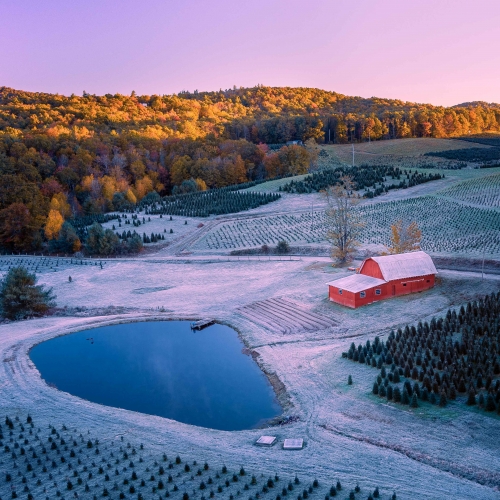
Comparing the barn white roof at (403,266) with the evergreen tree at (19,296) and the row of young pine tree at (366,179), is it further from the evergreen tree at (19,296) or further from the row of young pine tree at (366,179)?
the row of young pine tree at (366,179)

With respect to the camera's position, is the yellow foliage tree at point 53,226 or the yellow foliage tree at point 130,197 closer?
the yellow foliage tree at point 53,226

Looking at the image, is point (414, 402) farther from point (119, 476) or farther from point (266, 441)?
point (119, 476)

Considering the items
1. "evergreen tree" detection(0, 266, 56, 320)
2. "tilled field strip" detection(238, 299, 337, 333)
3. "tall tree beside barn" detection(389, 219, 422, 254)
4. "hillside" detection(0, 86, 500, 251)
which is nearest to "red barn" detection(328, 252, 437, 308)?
"tilled field strip" detection(238, 299, 337, 333)

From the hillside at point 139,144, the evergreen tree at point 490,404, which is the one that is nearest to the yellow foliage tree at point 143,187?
the hillside at point 139,144

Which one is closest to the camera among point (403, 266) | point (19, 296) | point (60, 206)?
point (403, 266)

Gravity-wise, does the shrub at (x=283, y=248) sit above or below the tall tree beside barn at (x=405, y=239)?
below

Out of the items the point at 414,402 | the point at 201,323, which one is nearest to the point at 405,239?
the point at 201,323

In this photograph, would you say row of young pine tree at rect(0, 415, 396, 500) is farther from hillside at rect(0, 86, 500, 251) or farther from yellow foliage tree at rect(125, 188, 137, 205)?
yellow foliage tree at rect(125, 188, 137, 205)
